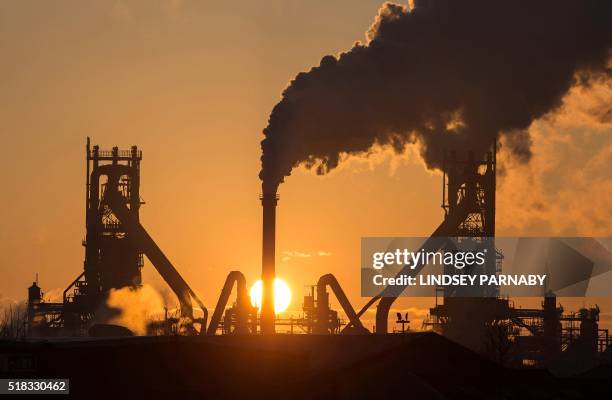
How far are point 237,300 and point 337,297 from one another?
19.5 ft

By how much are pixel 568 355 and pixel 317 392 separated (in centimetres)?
5003

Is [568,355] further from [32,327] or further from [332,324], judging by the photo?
[32,327]

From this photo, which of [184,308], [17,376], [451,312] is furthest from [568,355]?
→ [17,376]

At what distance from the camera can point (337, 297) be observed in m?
82.8

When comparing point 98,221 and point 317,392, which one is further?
point 98,221

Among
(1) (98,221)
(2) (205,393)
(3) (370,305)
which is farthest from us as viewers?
(1) (98,221)

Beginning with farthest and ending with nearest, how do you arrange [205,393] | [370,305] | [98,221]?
1. [98,221]
2. [370,305]
3. [205,393]

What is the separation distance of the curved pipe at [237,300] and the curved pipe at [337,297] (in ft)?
17.8

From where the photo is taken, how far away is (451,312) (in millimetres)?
88938

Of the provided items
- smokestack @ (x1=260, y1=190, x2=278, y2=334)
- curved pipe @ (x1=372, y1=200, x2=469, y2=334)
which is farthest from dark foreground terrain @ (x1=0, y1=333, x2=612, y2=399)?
curved pipe @ (x1=372, y1=200, x2=469, y2=334)

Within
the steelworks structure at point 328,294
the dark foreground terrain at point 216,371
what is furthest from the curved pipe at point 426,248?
the dark foreground terrain at point 216,371

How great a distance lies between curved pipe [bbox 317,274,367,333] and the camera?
261ft

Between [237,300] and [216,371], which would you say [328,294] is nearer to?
[237,300]

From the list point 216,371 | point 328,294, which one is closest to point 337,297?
point 328,294
